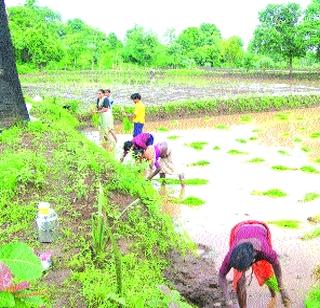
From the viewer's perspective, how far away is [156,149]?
25.5 ft

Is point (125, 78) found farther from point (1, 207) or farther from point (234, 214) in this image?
point (1, 207)

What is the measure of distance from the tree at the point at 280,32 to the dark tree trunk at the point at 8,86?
23.9m

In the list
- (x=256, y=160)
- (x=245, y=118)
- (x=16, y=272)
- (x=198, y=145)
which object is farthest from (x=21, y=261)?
(x=245, y=118)

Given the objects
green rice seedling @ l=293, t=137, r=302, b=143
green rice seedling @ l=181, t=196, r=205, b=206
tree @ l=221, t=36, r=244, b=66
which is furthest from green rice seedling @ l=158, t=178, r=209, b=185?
tree @ l=221, t=36, r=244, b=66

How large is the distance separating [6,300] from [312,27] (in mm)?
29162

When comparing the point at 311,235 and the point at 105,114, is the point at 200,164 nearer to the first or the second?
the point at 105,114

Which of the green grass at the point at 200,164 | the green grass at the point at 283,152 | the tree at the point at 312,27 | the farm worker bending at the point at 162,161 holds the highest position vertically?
the tree at the point at 312,27

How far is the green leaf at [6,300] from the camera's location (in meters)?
1.84

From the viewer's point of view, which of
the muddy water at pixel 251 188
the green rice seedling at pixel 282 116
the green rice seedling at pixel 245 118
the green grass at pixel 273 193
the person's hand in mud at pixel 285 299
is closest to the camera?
the person's hand in mud at pixel 285 299

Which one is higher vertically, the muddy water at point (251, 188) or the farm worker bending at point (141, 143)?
the farm worker bending at point (141, 143)

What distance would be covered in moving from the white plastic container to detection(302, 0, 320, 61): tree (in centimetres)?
2633

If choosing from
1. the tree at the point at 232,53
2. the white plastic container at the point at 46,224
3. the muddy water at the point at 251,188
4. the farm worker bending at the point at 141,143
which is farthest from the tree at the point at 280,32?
the white plastic container at the point at 46,224

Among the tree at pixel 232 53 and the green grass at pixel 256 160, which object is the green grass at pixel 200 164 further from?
the tree at pixel 232 53

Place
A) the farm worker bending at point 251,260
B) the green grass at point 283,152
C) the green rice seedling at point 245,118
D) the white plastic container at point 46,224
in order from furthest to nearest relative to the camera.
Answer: the green rice seedling at point 245,118 → the green grass at point 283,152 → the white plastic container at point 46,224 → the farm worker bending at point 251,260
